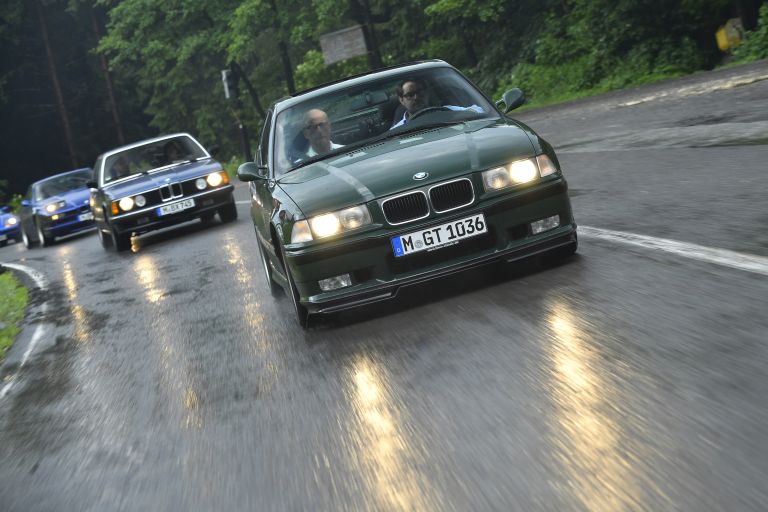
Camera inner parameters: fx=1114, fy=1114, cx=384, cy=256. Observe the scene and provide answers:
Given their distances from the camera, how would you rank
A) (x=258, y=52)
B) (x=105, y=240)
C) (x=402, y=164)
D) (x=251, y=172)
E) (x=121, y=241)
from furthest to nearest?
(x=258, y=52) → (x=105, y=240) → (x=121, y=241) → (x=251, y=172) → (x=402, y=164)

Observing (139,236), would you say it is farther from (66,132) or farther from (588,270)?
(66,132)

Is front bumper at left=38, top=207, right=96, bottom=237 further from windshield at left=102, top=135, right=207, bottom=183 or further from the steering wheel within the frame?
the steering wheel

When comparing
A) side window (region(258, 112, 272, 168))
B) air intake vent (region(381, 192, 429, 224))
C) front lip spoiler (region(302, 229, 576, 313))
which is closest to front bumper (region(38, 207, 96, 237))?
side window (region(258, 112, 272, 168))

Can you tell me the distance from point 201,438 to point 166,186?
1243 centimetres

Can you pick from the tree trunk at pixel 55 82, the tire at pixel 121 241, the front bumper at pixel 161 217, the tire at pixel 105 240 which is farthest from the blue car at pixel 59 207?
the tree trunk at pixel 55 82

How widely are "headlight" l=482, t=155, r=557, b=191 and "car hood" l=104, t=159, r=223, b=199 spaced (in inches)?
440

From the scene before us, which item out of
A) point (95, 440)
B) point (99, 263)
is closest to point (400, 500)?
point (95, 440)

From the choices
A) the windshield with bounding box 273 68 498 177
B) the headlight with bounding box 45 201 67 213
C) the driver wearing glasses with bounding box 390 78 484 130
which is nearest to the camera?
the windshield with bounding box 273 68 498 177

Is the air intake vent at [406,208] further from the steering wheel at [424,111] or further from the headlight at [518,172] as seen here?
the steering wheel at [424,111]

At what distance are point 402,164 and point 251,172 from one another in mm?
1681

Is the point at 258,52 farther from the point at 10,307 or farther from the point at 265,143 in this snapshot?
the point at 265,143

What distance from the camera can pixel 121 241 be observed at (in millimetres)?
17641

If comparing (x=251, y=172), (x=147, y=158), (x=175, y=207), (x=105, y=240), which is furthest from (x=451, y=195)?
(x=105, y=240)

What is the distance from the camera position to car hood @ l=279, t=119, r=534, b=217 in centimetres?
670
